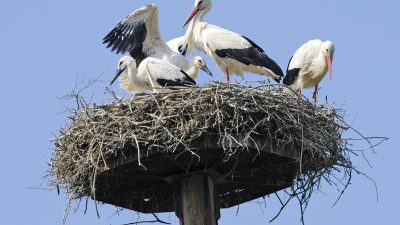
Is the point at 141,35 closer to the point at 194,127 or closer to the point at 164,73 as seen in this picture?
the point at 164,73

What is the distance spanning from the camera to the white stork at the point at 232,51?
1238cm

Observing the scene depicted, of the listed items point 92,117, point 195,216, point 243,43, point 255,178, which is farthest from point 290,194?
point 243,43

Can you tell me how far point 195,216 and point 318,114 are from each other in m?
1.61

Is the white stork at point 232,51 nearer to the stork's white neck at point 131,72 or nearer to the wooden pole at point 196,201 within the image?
the stork's white neck at point 131,72

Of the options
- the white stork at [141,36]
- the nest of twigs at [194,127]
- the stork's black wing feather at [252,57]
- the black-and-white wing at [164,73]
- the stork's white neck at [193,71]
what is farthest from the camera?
the white stork at [141,36]

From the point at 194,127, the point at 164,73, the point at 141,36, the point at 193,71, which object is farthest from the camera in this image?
the point at 141,36

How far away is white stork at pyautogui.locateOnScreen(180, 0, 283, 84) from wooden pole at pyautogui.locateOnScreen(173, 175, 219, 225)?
2.80 m

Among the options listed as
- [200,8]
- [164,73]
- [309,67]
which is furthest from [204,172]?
[200,8]

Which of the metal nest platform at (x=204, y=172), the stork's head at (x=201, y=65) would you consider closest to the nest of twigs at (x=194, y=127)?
the metal nest platform at (x=204, y=172)

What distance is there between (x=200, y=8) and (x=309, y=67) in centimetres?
148

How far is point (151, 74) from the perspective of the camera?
11.8m

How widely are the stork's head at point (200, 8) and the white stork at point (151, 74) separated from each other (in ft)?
3.78

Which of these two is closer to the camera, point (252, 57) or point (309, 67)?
point (252, 57)

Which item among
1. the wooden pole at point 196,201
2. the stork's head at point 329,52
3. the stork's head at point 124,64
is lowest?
the wooden pole at point 196,201
